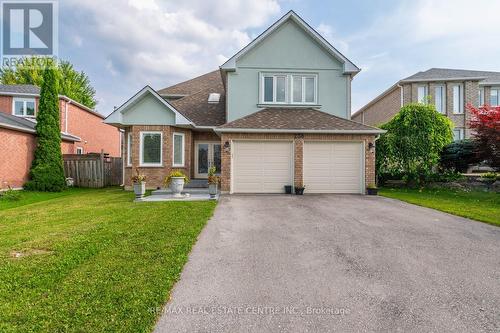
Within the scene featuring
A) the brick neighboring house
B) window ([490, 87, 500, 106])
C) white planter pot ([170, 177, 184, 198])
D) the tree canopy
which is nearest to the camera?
white planter pot ([170, 177, 184, 198])

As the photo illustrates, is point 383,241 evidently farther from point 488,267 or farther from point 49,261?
point 49,261

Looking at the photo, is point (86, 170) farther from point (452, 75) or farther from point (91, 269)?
point (452, 75)

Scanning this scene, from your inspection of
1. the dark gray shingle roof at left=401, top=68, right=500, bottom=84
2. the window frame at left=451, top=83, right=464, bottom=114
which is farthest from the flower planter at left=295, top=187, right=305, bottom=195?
the window frame at left=451, top=83, right=464, bottom=114

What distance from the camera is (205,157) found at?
14.4 metres

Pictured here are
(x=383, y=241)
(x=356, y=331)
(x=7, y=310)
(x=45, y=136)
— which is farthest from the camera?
(x=45, y=136)

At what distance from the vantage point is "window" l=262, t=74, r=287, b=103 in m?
13.2

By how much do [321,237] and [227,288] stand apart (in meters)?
2.68

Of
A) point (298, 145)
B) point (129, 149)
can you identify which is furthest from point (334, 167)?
point (129, 149)

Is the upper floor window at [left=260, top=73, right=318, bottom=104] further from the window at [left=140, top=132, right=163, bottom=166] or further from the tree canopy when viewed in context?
the tree canopy

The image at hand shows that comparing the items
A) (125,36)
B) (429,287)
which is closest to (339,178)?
(429,287)

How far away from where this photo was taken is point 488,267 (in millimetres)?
3895

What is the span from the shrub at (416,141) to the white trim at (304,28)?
398cm

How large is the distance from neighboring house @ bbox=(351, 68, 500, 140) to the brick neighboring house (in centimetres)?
2510

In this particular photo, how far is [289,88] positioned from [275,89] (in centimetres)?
73
